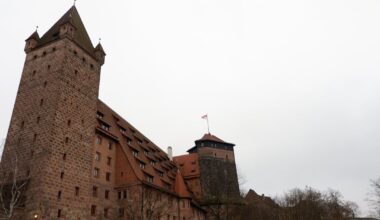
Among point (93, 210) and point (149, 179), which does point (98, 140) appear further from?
point (93, 210)

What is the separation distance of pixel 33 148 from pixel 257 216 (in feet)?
136

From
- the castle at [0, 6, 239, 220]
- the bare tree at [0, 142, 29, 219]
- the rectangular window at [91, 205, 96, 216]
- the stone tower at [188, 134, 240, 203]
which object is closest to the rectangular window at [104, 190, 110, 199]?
the castle at [0, 6, 239, 220]

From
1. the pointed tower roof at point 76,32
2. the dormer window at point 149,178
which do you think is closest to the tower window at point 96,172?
the dormer window at point 149,178

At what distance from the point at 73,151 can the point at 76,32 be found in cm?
1750

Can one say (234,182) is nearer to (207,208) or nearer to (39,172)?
(207,208)

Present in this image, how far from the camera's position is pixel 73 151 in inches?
1441

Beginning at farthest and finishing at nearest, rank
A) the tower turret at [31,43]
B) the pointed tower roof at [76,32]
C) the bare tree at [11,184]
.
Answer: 1. the tower turret at [31,43]
2. the pointed tower roof at [76,32]
3. the bare tree at [11,184]

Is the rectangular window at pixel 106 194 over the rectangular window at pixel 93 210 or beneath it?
over

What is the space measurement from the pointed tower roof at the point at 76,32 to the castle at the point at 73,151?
0.63 ft

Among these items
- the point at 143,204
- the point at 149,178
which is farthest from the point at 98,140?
the point at 143,204

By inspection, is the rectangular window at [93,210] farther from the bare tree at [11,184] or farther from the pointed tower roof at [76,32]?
the pointed tower roof at [76,32]

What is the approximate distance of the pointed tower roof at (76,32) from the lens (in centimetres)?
4288

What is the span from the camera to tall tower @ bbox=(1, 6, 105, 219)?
32.3 metres

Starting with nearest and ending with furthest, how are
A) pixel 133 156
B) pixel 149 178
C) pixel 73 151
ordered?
pixel 73 151 → pixel 133 156 → pixel 149 178
